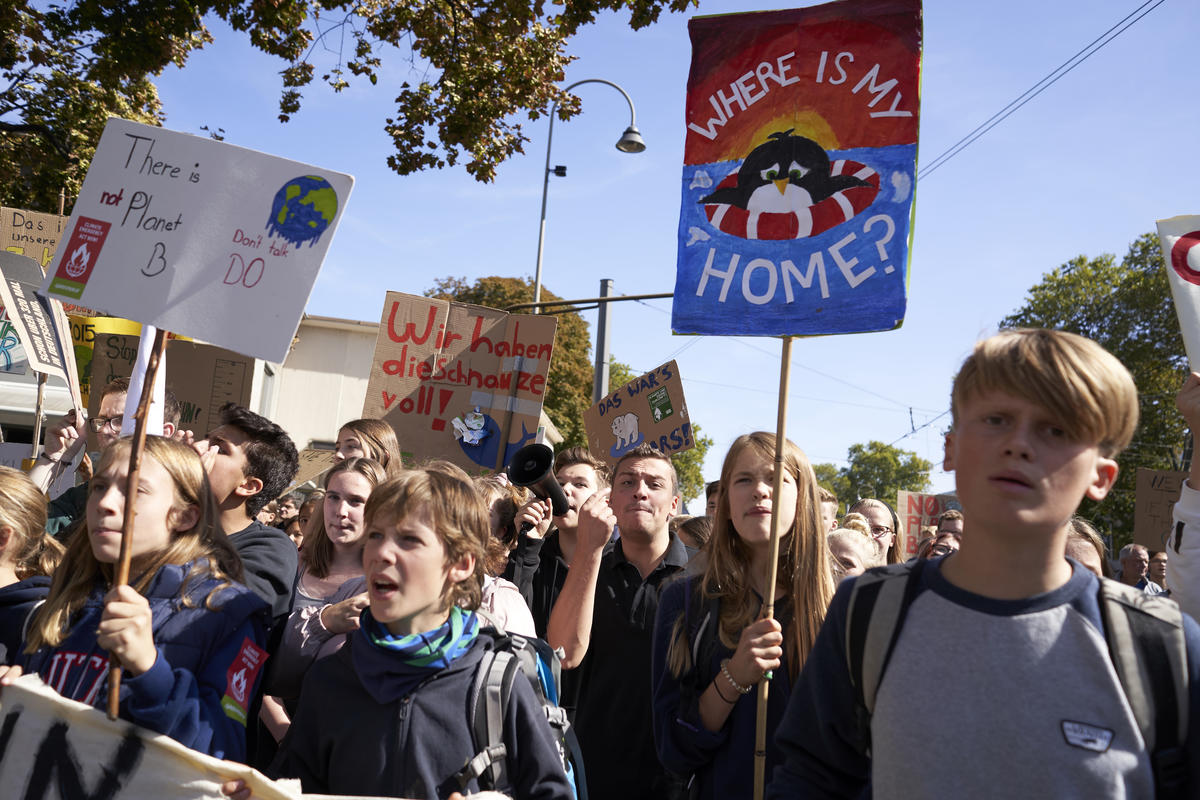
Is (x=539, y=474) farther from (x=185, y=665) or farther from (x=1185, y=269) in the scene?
(x=1185, y=269)

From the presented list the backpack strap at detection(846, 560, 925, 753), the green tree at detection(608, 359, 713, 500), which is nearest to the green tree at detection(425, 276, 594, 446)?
the green tree at detection(608, 359, 713, 500)

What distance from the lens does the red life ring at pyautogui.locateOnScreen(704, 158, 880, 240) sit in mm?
2775

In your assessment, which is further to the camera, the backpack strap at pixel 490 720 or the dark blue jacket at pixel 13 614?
the dark blue jacket at pixel 13 614

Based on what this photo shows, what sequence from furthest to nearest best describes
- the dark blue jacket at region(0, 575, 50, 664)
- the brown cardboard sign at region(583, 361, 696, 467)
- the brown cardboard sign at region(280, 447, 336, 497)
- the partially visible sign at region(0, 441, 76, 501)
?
the brown cardboard sign at region(280, 447, 336, 497)
the brown cardboard sign at region(583, 361, 696, 467)
the partially visible sign at region(0, 441, 76, 501)
the dark blue jacket at region(0, 575, 50, 664)

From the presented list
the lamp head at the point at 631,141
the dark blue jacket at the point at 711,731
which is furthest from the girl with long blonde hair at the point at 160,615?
the lamp head at the point at 631,141

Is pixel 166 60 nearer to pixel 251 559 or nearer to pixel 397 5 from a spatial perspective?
pixel 397 5

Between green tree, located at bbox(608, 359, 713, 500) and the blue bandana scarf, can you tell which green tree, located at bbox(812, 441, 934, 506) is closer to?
green tree, located at bbox(608, 359, 713, 500)

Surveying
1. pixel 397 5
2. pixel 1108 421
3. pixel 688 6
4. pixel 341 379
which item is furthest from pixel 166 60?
pixel 341 379

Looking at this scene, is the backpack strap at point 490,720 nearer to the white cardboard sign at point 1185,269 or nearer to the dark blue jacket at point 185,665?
the dark blue jacket at point 185,665

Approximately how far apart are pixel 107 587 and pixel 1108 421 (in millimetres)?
2453

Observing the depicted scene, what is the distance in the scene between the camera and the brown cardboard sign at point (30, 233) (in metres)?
6.95

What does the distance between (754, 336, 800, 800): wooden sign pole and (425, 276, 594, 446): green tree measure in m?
29.7

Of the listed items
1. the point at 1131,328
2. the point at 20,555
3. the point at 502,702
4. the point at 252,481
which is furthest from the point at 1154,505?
the point at 1131,328

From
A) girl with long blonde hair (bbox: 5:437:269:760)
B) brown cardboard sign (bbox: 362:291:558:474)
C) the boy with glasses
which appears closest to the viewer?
girl with long blonde hair (bbox: 5:437:269:760)
